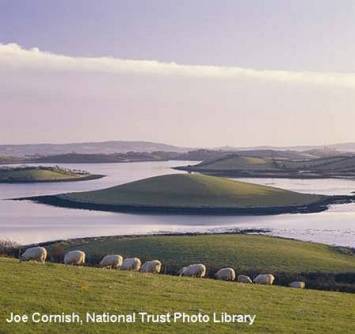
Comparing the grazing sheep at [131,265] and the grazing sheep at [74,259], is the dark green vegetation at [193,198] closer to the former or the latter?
the grazing sheep at [74,259]

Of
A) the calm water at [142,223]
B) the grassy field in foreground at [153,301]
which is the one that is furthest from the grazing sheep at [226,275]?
the calm water at [142,223]

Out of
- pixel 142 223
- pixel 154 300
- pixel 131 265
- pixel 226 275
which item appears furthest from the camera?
pixel 142 223

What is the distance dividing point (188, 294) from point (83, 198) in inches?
2941

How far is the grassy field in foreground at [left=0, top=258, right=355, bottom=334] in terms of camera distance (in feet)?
49.6

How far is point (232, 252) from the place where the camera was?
41.4 metres

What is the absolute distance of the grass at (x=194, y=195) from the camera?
87938 millimetres

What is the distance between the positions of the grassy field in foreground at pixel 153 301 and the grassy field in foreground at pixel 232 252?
43.6ft

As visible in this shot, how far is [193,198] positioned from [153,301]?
242ft

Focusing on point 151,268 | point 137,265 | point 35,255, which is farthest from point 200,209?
point 35,255

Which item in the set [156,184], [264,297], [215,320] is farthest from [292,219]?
[215,320]

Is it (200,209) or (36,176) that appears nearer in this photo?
(200,209)

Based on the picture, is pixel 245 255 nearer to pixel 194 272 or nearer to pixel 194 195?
pixel 194 272

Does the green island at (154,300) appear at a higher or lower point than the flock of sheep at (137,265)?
higher

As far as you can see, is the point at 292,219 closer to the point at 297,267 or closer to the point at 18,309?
the point at 297,267
